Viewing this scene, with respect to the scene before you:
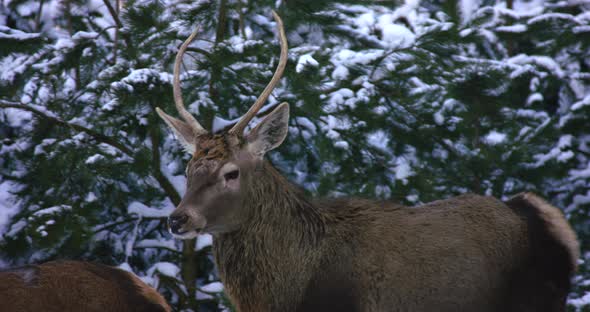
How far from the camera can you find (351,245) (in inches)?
161

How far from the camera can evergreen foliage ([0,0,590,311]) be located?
6457 millimetres

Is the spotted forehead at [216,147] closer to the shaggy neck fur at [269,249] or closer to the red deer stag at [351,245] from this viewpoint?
the red deer stag at [351,245]

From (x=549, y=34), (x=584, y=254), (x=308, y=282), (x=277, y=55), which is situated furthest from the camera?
(x=549, y=34)

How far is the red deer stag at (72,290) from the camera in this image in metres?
4.76

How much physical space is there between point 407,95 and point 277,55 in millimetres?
1256

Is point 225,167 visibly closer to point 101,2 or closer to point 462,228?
point 462,228

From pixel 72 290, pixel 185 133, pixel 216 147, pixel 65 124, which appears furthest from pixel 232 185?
pixel 65 124

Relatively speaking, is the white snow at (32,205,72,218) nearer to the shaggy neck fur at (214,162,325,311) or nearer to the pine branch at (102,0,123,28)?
the pine branch at (102,0,123,28)

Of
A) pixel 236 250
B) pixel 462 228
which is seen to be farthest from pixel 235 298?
pixel 462 228

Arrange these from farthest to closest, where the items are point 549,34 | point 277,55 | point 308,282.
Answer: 1. point 549,34
2. point 277,55
3. point 308,282

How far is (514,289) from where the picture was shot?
164 inches

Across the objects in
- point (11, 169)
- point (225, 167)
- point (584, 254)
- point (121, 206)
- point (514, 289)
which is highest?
point (225, 167)

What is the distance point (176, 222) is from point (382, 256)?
1.08 meters

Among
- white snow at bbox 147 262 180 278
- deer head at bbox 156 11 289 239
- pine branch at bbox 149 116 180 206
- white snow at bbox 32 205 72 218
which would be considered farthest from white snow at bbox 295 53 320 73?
white snow at bbox 32 205 72 218
